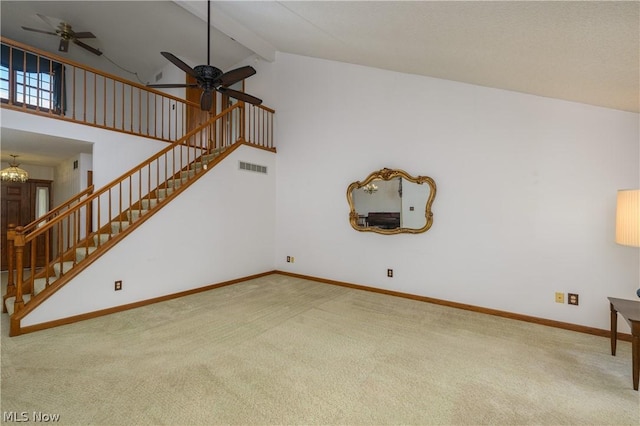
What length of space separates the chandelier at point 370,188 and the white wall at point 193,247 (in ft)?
6.45

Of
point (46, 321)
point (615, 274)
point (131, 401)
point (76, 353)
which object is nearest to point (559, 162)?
point (615, 274)

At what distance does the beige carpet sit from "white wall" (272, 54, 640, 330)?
0.46m

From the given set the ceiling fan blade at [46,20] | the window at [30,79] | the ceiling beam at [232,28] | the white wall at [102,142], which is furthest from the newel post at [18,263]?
the ceiling fan blade at [46,20]

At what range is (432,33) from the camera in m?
2.43

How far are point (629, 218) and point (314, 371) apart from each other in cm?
268

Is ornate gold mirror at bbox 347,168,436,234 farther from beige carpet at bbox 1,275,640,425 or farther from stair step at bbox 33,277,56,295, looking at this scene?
stair step at bbox 33,277,56,295

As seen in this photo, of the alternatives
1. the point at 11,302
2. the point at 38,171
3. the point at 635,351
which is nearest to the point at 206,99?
the point at 11,302

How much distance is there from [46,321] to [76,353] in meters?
0.87

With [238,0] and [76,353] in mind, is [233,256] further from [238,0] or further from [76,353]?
[238,0]

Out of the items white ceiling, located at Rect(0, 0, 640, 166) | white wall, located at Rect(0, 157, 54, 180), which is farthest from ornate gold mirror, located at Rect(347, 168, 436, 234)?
white wall, located at Rect(0, 157, 54, 180)

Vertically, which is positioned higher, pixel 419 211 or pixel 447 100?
pixel 447 100

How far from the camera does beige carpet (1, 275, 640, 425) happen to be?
1.66m

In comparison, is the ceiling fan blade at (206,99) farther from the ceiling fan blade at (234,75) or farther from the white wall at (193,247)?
the white wall at (193,247)

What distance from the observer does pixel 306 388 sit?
1.88 m
